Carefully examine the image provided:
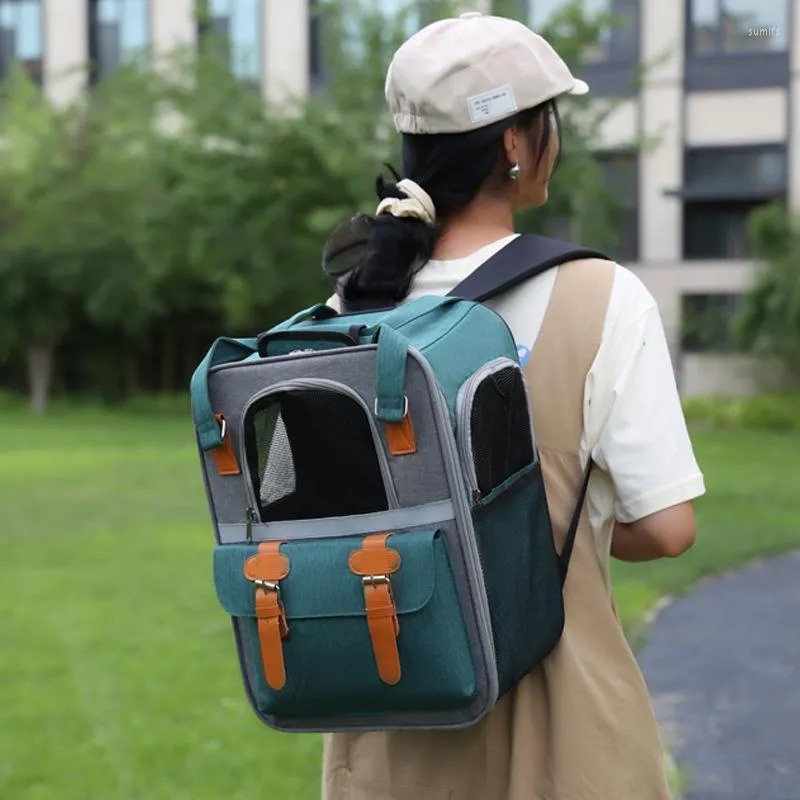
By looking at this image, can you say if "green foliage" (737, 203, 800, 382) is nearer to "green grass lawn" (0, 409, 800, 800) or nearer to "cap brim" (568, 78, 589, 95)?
"green grass lawn" (0, 409, 800, 800)

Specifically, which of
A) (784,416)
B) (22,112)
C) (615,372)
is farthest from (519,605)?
(22,112)

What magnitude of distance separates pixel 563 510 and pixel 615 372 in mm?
209

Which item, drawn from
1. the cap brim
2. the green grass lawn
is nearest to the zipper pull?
the cap brim

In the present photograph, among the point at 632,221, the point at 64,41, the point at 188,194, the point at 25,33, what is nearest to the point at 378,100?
the point at 188,194

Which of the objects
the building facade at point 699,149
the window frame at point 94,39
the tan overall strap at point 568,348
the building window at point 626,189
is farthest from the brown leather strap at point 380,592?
the window frame at point 94,39

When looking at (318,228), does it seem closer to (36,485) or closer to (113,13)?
(36,485)

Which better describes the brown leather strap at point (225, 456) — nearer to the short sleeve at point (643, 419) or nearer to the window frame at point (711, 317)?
the short sleeve at point (643, 419)

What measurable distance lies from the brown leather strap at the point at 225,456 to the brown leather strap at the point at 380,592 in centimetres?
21

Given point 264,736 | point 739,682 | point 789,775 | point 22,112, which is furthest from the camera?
point 22,112

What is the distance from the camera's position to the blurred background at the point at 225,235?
8906 millimetres

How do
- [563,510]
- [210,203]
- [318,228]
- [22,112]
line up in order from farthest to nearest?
1. [22,112]
2. [210,203]
3. [318,228]
4. [563,510]

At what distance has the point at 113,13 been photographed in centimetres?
3409

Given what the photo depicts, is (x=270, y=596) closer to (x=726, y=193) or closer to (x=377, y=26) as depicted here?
(x=377, y=26)

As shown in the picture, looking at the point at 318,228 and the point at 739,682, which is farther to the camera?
the point at 318,228
